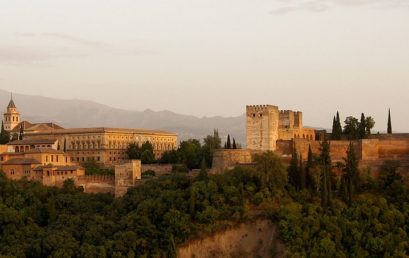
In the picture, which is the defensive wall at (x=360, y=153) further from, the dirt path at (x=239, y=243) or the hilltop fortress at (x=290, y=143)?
the dirt path at (x=239, y=243)

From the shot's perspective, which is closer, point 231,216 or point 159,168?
point 231,216

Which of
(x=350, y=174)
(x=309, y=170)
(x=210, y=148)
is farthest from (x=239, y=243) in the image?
(x=210, y=148)

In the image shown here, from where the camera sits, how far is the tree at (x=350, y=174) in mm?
43812

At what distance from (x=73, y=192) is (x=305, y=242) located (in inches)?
610

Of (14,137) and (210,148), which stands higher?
(14,137)

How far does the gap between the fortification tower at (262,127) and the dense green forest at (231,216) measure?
5.28 metres

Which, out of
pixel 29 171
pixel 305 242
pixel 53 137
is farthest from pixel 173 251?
pixel 53 137

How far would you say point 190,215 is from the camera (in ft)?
144

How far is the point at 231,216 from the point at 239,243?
1.37 metres

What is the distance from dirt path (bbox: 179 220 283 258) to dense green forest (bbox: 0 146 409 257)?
0.46m

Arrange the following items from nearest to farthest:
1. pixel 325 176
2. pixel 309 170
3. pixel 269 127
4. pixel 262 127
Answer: pixel 325 176 → pixel 309 170 → pixel 269 127 → pixel 262 127

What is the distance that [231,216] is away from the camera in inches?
1725

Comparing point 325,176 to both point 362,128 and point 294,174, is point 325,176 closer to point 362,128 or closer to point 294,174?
point 294,174

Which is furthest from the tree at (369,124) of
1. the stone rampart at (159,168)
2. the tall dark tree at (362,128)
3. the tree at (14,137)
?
the tree at (14,137)
